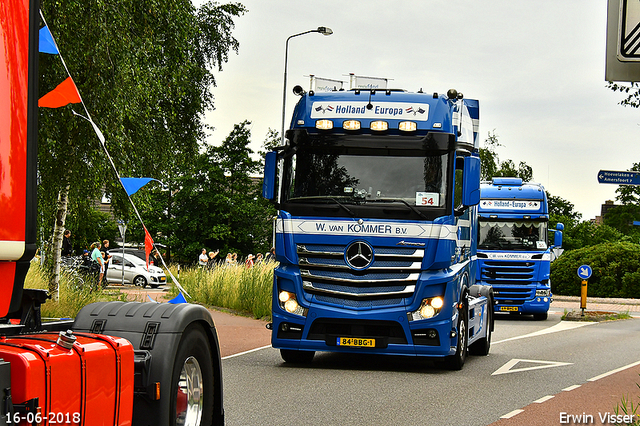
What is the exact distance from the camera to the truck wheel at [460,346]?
37.4 feet

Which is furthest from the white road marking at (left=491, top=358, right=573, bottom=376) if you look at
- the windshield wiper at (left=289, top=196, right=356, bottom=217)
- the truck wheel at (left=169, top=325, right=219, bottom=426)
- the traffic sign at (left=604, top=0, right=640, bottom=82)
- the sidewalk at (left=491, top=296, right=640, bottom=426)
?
the traffic sign at (left=604, top=0, right=640, bottom=82)

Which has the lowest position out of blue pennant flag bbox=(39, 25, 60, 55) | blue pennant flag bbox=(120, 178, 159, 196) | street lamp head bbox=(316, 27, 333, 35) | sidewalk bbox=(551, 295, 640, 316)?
sidewalk bbox=(551, 295, 640, 316)

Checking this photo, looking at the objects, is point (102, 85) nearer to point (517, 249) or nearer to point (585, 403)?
point (585, 403)

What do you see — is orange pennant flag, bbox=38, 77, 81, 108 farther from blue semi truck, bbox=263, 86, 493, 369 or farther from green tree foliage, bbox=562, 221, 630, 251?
green tree foliage, bbox=562, 221, 630, 251

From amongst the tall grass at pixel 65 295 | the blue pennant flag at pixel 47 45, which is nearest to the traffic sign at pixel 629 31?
the blue pennant flag at pixel 47 45

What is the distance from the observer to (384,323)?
1085 centimetres

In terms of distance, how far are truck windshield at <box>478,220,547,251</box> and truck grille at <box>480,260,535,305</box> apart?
44 centimetres

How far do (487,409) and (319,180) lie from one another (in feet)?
13.0

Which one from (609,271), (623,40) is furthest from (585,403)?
(609,271)

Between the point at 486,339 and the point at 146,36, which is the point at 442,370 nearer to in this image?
the point at 486,339

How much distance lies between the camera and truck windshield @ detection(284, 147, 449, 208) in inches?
434

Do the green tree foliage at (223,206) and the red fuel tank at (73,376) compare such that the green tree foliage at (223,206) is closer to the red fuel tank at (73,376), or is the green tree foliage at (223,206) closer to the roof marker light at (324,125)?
the roof marker light at (324,125)

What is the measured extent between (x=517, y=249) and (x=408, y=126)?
1194 centimetres

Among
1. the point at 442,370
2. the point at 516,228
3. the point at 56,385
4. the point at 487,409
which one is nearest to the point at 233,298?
the point at 516,228
